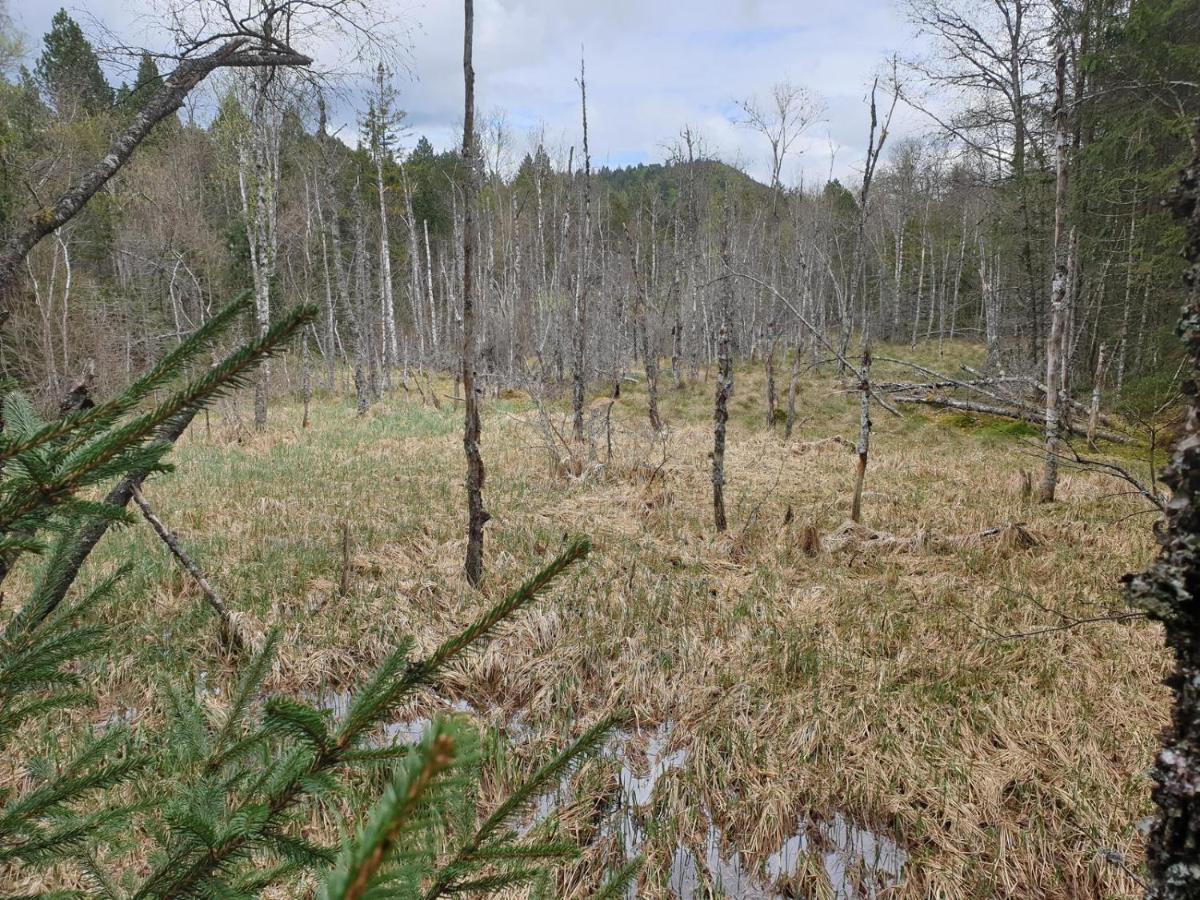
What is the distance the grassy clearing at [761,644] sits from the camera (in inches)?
121

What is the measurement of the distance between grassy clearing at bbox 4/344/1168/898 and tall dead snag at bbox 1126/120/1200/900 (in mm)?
1398

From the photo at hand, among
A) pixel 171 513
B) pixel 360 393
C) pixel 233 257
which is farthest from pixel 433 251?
pixel 171 513

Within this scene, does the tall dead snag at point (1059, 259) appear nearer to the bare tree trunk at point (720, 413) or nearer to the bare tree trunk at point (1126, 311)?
the bare tree trunk at point (720, 413)

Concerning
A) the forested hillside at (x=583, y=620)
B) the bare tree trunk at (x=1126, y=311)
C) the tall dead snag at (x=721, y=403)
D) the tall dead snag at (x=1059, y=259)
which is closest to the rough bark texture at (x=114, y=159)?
the forested hillside at (x=583, y=620)

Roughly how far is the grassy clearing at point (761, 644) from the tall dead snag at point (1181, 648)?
140 centimetres

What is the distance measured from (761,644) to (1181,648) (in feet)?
11.2

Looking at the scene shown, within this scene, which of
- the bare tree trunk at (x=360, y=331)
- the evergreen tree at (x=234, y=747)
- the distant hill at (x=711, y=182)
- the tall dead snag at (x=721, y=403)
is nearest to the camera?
the evergreen tree at (x=234, y=747)

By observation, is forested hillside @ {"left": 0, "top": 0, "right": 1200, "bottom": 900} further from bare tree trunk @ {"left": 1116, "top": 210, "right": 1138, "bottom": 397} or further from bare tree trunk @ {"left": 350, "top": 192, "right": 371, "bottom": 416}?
bare tree trunk @ {"left": 350, "top": 192, "right": 371, "bottom": 416}

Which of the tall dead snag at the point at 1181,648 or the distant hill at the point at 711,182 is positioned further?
the distant hill at the point at 711,182

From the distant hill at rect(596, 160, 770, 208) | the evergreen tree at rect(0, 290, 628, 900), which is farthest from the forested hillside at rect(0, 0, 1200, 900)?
the distant hill at rect(596, 160, 770, 208)

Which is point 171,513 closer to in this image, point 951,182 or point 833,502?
point 833,502

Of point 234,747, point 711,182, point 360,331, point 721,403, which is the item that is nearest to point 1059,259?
point 721,403

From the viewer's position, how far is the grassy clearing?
308cm

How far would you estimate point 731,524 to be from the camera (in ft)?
24.3
